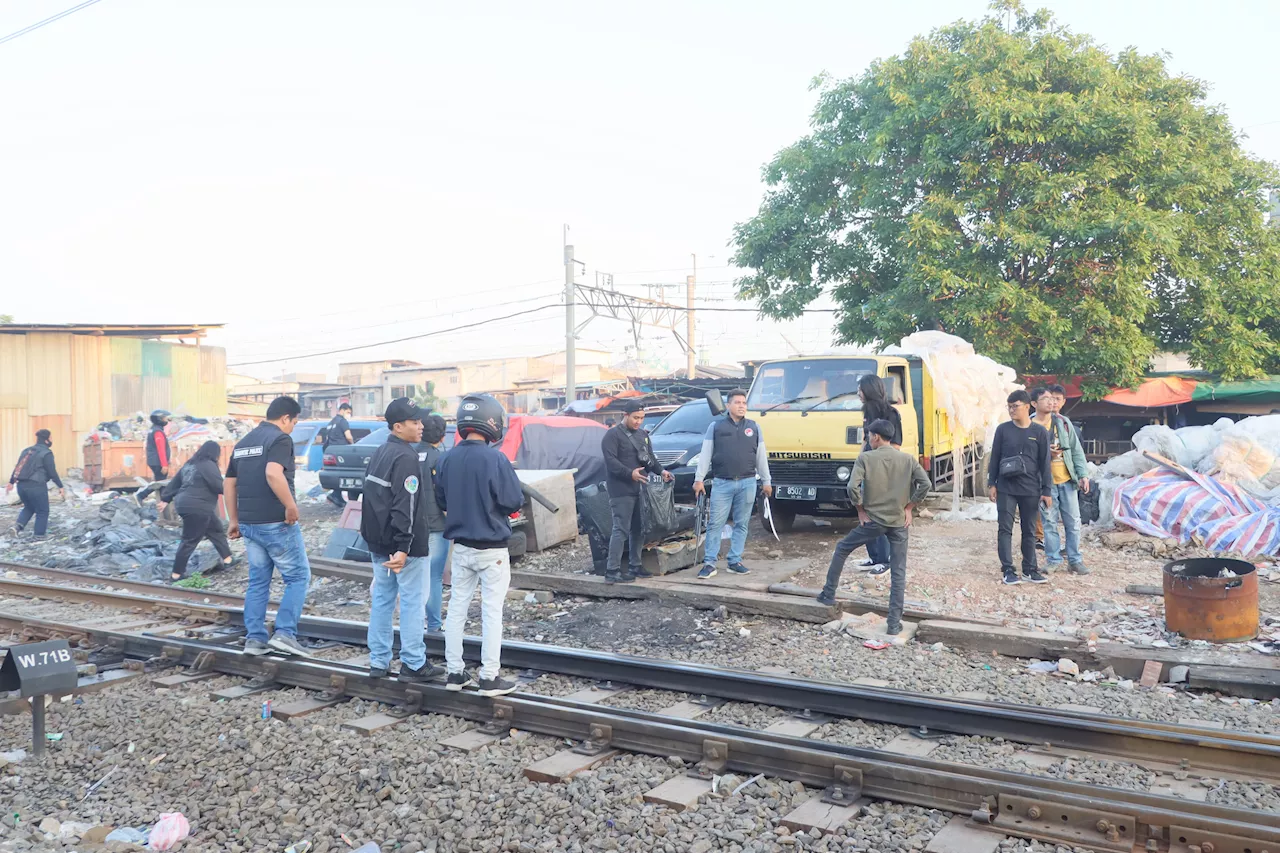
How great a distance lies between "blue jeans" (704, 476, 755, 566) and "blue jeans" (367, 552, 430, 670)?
11.9 feet

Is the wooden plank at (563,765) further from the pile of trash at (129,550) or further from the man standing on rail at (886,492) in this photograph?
the pile of trash at (129,550)

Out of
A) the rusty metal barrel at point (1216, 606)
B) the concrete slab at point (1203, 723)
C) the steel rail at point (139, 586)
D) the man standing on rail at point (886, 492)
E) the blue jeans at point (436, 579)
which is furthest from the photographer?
the steel rail at point (139, 586)

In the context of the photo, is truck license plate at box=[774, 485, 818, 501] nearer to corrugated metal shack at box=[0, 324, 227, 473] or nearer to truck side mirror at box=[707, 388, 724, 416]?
truck side mirror at box=[707, 388, 724, 416]

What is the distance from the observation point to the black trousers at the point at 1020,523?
841 cm

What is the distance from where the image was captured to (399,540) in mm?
5809

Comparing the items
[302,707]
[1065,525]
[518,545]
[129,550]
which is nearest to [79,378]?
[129,550]

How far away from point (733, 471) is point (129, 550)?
945 cm

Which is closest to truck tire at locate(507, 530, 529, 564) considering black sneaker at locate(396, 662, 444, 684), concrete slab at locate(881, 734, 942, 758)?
black sneaker at locate(396, 662, 444, 684)

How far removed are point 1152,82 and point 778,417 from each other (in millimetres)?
12880

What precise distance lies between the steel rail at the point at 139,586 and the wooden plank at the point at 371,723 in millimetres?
4109

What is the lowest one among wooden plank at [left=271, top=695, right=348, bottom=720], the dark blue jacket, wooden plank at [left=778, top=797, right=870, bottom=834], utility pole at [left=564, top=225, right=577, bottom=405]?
wooden plank at [left=271, top=695, right=348, bottom=720]

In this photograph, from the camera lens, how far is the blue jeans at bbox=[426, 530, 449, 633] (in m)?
7.01

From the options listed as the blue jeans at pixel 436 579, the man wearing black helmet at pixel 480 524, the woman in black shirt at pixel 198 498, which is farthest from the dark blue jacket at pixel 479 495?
the woman in black shirt at pixel 198 498

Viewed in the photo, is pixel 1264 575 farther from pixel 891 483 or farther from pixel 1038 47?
pixel 1038 47
